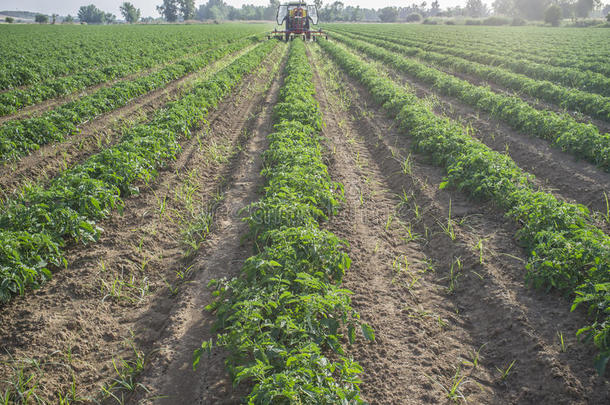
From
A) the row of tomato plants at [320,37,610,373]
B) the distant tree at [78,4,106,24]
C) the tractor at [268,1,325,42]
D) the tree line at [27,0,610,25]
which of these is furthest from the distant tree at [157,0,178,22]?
the row of tomato plants at [320,37,610,373]

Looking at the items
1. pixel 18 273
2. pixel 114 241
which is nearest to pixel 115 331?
pixel 18 273

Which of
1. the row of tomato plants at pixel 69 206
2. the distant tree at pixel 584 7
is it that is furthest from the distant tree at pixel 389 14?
the row of tomato plants at pixel 69 206

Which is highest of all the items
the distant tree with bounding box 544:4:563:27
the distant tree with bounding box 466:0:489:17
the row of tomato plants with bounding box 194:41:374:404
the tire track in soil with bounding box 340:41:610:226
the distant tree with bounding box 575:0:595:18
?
→ the distant tree with bounding box 466:0:489:17

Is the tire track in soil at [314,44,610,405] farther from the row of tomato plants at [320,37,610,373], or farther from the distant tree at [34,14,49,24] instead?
the distant tree at [34,14,49,24]

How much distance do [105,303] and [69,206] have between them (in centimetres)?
173

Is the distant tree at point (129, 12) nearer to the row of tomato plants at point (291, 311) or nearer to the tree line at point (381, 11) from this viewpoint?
the tree line at point (381, 11)

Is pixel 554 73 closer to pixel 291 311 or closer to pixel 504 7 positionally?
pixel 291 311

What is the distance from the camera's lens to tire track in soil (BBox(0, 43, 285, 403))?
11.1 feet

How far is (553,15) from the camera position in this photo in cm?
7412

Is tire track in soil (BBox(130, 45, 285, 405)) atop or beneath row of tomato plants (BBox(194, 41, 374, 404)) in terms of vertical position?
beneath

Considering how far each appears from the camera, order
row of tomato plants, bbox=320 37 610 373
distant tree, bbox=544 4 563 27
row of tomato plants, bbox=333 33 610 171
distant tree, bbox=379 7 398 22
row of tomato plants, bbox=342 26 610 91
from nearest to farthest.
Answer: row of tomato plants, bbox=320 37 610 373 → row of tomato plants, bbox=333 33 610 171 → row of tomato plants, bbox=342 26 610 91 → distant tree, bbox=544 4 563 27 → distant tree, bbox=379 7 398 22

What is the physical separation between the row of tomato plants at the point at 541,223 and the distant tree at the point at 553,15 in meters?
91.0

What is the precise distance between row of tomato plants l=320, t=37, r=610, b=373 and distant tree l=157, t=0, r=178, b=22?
5423 inches

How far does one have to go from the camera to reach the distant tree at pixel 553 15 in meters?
73.6
